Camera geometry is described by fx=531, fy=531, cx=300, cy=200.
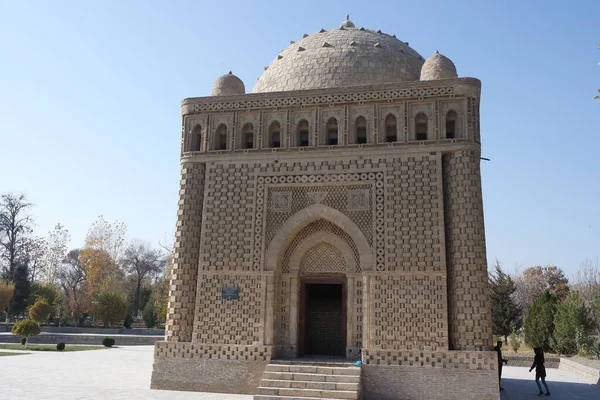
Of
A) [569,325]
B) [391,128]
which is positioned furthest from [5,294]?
[569,325]

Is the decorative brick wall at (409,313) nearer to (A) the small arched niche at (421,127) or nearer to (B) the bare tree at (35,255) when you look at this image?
(A) the small arched niche at (421,127)

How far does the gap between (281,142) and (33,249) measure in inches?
1417

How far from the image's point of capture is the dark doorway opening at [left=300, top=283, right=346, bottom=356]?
1372cm

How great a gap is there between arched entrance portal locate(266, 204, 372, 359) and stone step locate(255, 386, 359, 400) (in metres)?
1.48

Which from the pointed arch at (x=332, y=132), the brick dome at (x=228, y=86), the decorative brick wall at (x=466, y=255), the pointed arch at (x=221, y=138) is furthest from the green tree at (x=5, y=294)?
the decorative brick wall at (x=466, y=255)

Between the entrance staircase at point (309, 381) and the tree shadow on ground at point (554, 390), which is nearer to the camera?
the entrance staircase at point (309, 381)

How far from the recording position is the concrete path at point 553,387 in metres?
12.7

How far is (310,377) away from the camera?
11594 millimetres

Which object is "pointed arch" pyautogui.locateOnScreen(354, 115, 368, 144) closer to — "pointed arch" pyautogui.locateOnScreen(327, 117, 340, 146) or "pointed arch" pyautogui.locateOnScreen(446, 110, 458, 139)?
"pointed arch" pyautogui.locateOnScreen(327, 117, 340, 146)

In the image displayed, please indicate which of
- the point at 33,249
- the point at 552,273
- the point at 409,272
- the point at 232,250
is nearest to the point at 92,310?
the point at 33,249

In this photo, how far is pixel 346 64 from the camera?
47.8 ft

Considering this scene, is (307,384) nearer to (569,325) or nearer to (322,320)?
(322,320)

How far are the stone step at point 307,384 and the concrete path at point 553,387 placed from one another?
3.79m

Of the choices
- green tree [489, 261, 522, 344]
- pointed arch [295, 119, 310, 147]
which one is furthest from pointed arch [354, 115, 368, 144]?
green tree [489, 261, 522, 344]
